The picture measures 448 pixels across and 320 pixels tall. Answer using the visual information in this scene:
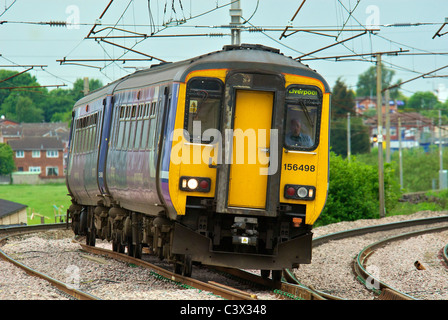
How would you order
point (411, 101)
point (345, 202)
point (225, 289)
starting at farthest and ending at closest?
1. point (411, 101)
2. point (345, 202)
3. point (225, 289)

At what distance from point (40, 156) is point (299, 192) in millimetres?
101418

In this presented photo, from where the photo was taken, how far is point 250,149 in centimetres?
1216

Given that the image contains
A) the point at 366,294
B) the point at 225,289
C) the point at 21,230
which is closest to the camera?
the point at 225,289

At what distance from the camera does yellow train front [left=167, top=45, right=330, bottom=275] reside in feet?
39.9

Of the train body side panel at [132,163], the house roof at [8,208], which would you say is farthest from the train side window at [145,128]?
the house roof at [8,208]

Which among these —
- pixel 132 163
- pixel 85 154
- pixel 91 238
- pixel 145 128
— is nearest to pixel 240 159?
pixel 145 128

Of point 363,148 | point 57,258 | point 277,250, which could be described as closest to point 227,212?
point 277,250

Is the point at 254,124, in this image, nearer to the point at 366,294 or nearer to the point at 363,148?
the point at 366,294

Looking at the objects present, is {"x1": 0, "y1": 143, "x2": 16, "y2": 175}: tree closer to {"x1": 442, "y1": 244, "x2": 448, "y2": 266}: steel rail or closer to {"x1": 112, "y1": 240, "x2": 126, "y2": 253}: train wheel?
{"x1": 112, "y1": 240, "x2": 126, "y2": 253}: train wheel

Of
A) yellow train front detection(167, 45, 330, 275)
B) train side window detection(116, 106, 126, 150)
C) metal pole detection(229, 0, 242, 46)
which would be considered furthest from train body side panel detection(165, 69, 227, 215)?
metal pole detection(229, 0, 242, 46)

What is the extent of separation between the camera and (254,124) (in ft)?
40.0

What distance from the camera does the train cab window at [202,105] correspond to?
40.3 ft

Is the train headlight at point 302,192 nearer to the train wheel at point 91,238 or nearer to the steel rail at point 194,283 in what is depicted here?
the steel rail at point 194,283
